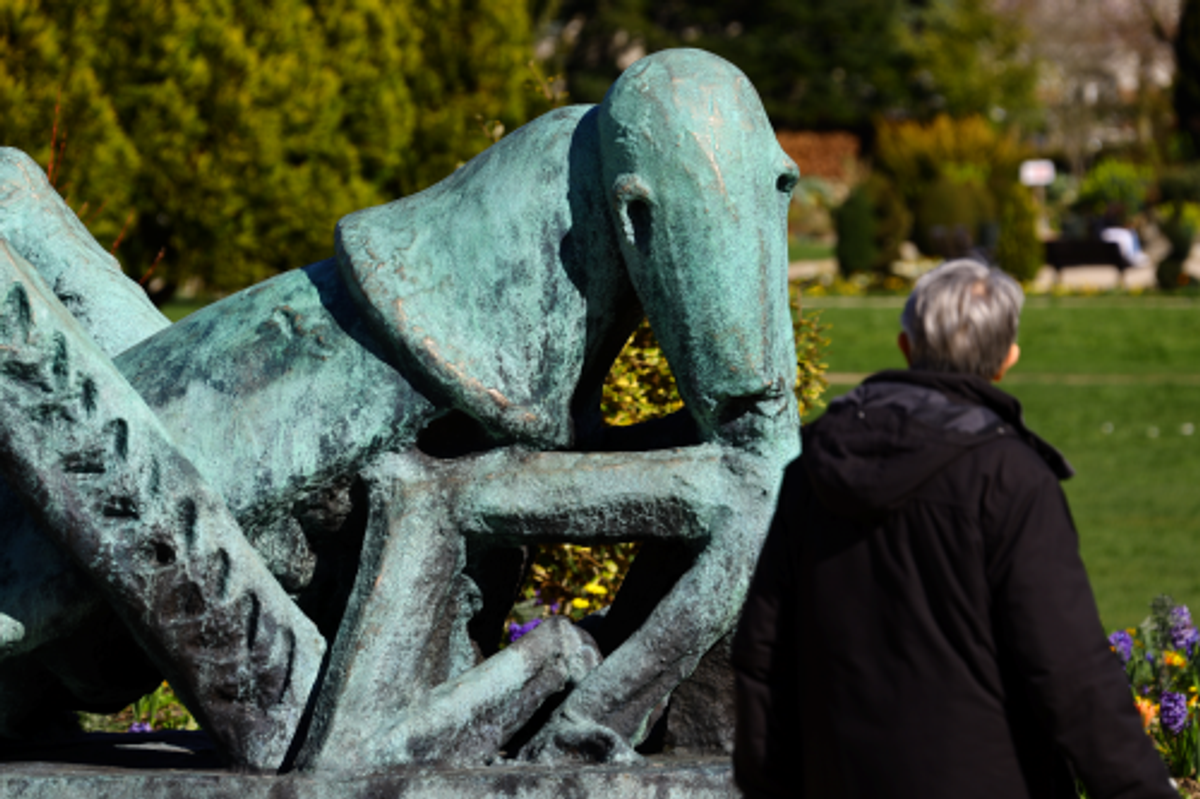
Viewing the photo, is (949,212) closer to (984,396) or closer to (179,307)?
(179,307)

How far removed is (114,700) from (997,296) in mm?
2113

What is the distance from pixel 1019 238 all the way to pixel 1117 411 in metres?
13.1

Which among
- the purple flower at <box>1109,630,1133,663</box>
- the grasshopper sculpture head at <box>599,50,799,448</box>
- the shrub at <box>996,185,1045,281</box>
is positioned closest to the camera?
the grasshopper sculpture head at <box>599,50,799,448</box>

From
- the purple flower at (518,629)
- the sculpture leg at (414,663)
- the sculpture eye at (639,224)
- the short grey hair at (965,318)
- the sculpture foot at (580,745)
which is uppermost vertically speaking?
the sculpture eye at (639,224)

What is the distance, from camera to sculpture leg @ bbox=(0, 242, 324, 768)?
2977 millimetres

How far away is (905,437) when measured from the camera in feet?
7.67

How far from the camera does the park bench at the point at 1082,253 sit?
27078mm

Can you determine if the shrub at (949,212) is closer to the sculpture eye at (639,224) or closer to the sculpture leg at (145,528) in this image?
the sculpture eye at (639,224)

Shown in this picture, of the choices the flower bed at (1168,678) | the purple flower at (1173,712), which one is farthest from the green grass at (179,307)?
the purple flower at (1173,712)

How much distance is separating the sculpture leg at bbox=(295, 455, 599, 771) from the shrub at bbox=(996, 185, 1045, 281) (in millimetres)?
24689

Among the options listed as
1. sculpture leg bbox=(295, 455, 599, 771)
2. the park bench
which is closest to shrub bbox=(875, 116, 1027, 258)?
the park bench

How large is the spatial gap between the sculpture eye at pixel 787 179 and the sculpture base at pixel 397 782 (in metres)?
1.15

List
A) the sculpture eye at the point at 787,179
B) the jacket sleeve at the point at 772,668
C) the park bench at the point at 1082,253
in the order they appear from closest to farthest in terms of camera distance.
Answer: the jacket sleeve at the point at 772,668 → the sculpture eye at the point at 787,179 → the park bench at the point at 1082,253

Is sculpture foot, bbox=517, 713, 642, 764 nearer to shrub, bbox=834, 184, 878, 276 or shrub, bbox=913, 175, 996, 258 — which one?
shrub, bbox=834, 184, 878, 276
